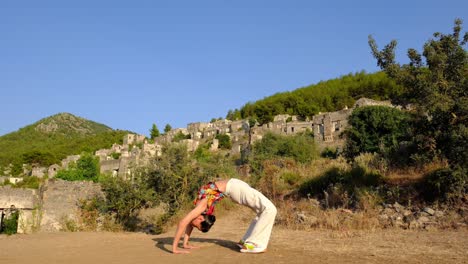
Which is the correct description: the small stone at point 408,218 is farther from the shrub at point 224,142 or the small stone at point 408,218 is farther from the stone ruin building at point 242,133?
the shrub at point 224,142

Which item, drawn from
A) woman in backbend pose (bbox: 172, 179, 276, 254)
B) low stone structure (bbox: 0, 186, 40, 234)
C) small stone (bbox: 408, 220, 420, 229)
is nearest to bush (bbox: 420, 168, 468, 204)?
small stone (bbox: 408, 220, 420, 229)

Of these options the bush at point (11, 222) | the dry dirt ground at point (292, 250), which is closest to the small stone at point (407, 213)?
the dry dirt ground at point (292, 250)

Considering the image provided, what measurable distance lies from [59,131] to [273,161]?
97.4 metres

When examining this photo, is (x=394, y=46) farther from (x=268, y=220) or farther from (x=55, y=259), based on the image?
(x=55, y=259)

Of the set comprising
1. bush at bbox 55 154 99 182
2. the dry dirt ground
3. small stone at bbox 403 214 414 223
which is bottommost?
the dry dirt ground

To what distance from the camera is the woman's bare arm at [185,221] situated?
5738mm

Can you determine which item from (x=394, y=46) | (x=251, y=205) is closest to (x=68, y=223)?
(x=251, y=205)

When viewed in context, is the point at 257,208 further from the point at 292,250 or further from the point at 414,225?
the point at 414,225

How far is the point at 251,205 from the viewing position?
5945 mm

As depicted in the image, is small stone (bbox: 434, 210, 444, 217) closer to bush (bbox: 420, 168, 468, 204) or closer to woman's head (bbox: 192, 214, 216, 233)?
bush (bbox: 420, 168, 468, 204)

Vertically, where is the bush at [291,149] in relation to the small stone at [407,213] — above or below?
above

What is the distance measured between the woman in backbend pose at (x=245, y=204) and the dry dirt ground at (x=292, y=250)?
209mm

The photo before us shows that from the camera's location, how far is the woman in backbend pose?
574 cm

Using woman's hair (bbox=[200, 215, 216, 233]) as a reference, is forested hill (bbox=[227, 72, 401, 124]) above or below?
above
